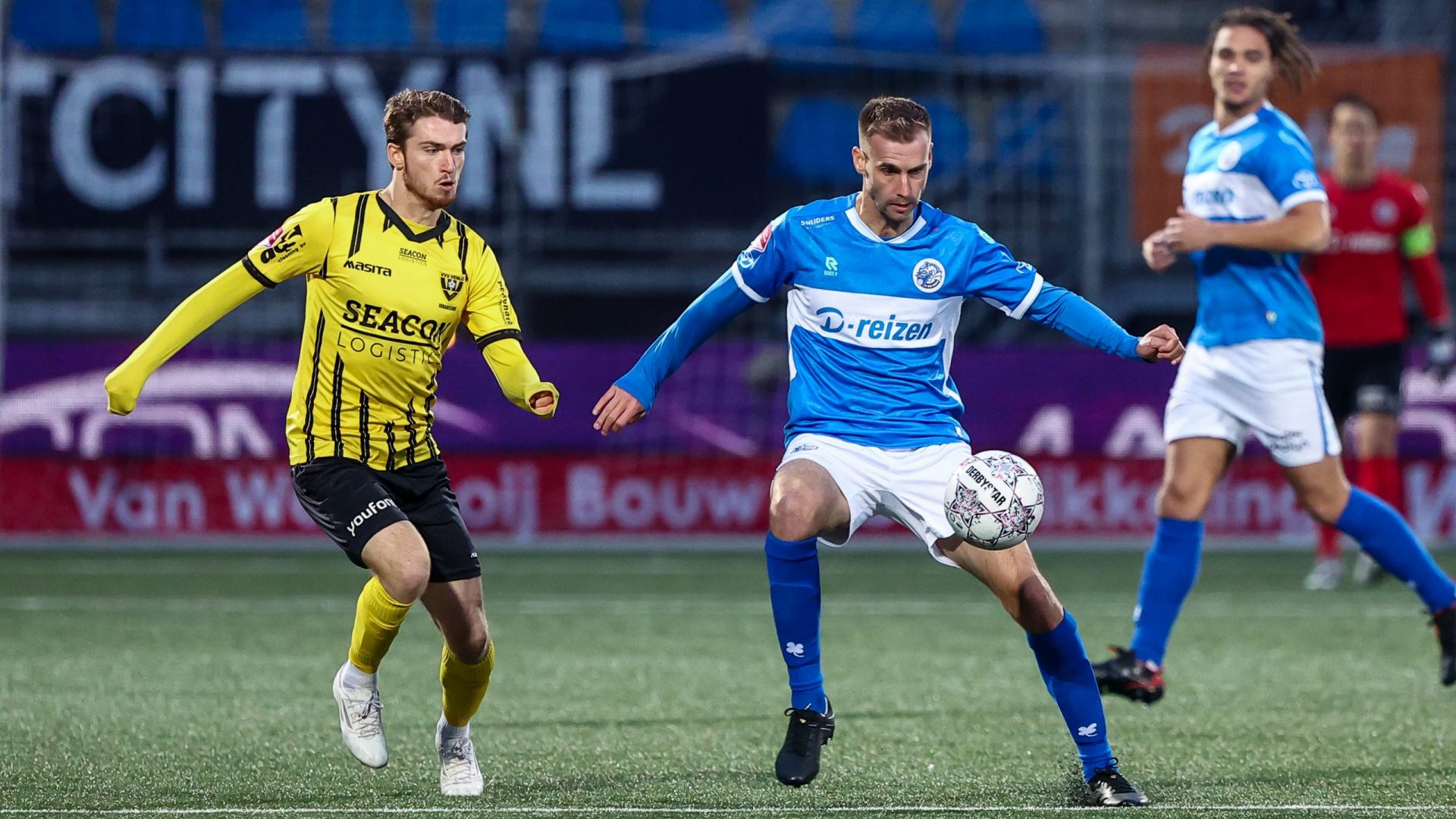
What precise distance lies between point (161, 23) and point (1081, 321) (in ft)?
33.5

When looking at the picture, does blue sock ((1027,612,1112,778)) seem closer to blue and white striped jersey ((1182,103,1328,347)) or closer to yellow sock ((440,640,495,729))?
yellow sock ((440,640,495,729))

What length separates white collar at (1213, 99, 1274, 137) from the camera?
224 inches

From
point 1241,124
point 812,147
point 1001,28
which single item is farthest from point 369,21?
point 1241,124

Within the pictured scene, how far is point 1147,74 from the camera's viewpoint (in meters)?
12.7

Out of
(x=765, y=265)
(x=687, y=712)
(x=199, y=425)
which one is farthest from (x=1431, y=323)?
(x=199, y=425)

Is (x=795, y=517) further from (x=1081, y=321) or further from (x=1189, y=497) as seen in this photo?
(x=1189, y=497)

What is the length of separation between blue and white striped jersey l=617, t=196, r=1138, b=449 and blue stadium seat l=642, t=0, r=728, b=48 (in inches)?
358

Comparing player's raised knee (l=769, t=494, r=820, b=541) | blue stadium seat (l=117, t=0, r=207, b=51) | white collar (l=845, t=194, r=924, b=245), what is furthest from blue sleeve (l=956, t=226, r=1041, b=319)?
blue stadium seat (l=117, t=0, r=207, b=51)

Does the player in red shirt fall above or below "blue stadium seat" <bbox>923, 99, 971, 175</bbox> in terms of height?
below

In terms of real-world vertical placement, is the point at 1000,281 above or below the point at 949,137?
below

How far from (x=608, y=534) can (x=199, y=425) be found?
2494 mm

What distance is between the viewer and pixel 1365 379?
8594 millimetres

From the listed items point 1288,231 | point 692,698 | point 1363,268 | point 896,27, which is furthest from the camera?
point 896,27

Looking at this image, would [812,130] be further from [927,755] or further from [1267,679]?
[927,755]
